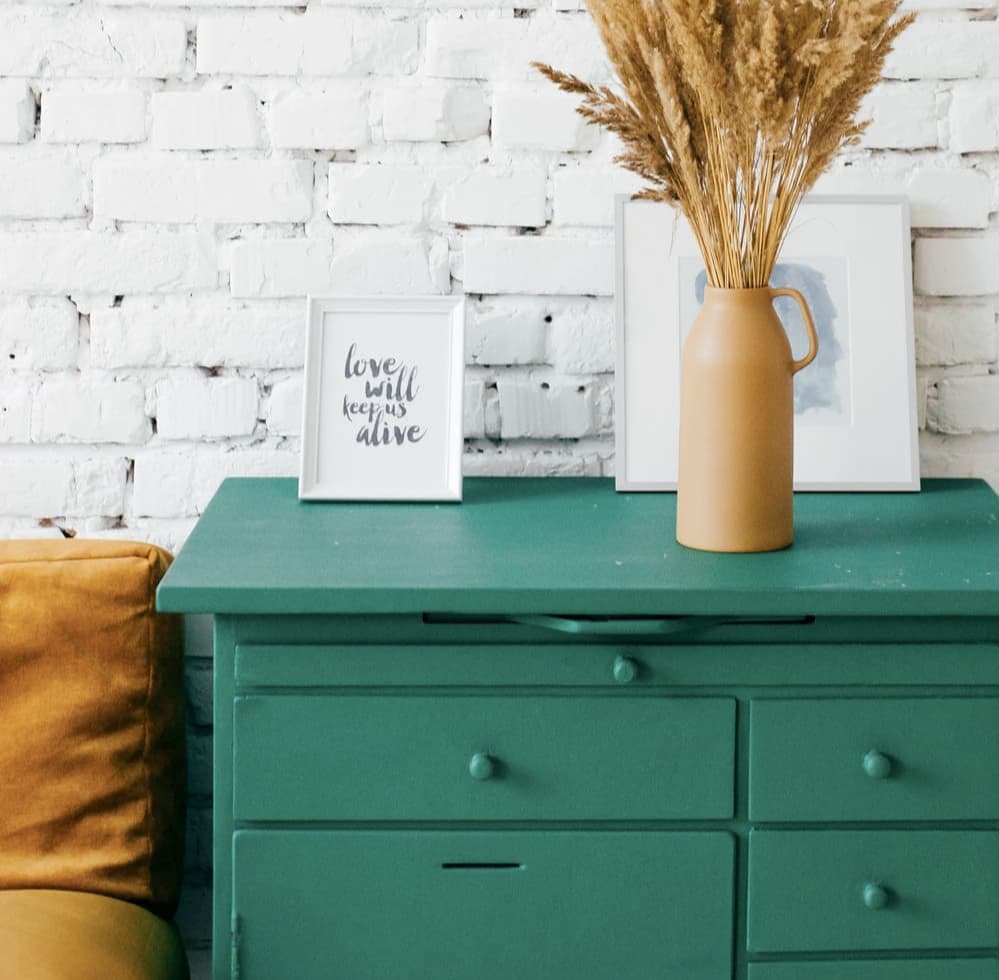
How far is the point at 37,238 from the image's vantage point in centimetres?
175

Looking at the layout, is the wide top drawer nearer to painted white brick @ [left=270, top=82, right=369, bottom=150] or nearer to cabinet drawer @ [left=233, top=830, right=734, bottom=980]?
cabinet drawer @ [left=233, top=830, right=734, bottom=980]

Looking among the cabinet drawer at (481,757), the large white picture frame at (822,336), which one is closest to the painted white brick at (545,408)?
the large white picture frame at (822,336)

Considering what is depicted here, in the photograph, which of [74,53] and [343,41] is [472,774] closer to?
[343,41]

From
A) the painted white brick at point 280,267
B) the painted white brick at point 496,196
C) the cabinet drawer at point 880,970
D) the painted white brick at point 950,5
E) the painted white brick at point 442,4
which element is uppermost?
the painted white brick at point 950,5

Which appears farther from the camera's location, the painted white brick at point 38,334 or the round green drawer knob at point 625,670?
the painted white brick at point 38,334

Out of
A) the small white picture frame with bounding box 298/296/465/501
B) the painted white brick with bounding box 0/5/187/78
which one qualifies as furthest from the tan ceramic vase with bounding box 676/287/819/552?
the painted white brick with bounding box 0/5/187/78

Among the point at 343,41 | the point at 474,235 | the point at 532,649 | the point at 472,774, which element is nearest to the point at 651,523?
the point at 532,649

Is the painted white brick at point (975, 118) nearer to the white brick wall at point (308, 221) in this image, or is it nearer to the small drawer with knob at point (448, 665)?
the white brick wall at point (308, 221)

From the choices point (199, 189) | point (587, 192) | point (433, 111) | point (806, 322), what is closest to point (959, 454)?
point (806, 322)

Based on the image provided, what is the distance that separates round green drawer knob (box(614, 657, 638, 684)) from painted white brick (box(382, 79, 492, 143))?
0.77m

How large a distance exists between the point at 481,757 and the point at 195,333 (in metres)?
0.75

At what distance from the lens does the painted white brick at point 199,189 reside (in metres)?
1.74

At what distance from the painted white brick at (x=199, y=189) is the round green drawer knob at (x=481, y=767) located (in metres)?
0.79

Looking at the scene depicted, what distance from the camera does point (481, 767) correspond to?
1.32 m
